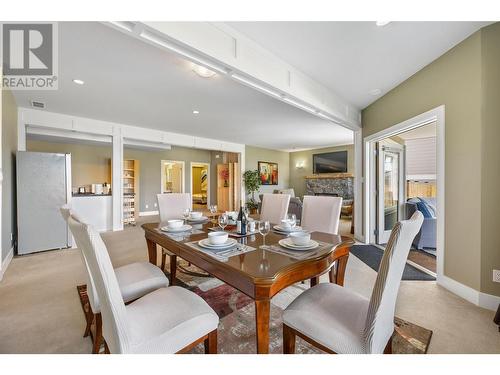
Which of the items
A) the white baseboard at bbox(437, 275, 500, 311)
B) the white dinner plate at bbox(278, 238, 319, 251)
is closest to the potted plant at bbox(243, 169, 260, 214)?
the white baseboard at bbox(437, 275, 500, 311)

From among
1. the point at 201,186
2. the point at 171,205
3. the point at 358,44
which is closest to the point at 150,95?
the point at 171,205

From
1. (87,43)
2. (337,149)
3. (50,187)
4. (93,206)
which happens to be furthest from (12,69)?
(337,149)

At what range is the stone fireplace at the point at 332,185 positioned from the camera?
7.60 meters

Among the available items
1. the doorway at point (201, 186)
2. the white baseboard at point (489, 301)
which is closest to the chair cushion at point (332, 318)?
the white baseboard at point (489, 301)

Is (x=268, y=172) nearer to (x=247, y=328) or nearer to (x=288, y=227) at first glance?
(x=288, y=227)

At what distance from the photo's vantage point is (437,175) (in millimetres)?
2453

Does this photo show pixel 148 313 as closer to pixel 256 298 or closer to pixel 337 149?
pixel 256 298

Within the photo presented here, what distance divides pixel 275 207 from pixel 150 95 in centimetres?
258

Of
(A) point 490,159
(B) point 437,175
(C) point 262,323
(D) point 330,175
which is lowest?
(C) point 262,323

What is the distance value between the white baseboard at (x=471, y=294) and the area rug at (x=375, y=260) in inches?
10.4

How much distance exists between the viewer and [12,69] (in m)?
2.60

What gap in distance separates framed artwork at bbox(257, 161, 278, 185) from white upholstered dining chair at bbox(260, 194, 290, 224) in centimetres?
571

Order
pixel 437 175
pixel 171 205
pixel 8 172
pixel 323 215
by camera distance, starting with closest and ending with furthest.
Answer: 1. pixel 323 215
2. pixel 437 175
3. pixel 171 205
4. pixel 8 172
